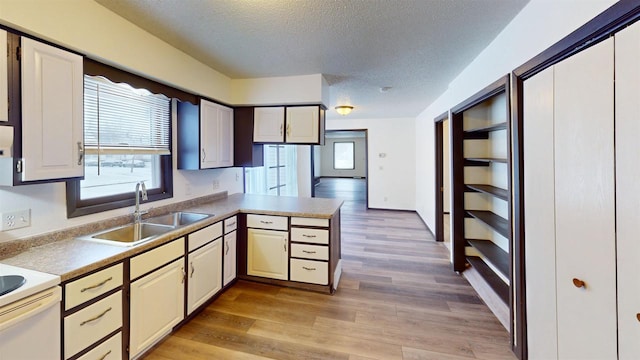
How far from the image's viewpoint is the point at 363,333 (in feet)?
7.02

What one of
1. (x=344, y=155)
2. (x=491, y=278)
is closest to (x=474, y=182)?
(x=491, y=278)

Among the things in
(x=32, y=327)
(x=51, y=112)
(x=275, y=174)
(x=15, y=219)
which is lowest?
(x=32, y=327)

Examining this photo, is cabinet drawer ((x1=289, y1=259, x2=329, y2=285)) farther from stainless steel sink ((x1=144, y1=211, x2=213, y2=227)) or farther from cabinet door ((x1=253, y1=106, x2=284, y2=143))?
cabinet door ((x1=253, y1=106, x2=284, y2=143))

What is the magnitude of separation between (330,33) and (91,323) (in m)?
2.47

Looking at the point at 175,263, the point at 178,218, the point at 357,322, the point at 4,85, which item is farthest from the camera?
the point at 178,218

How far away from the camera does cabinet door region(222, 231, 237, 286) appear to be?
268 centimetres

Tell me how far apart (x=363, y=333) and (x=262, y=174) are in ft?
10.5

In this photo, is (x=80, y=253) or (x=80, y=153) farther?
(x=80, y=153)

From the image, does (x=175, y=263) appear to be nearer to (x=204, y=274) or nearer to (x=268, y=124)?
(x=204, y=274)

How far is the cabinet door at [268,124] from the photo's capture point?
3283 millimetres

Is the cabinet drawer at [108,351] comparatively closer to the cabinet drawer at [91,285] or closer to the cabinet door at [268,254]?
the cabinet drawer at [91,285]

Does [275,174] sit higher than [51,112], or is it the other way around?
[51,112]

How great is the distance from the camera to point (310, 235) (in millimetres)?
2754

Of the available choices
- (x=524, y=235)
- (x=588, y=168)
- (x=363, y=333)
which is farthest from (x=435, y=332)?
(x=588, y=168)
